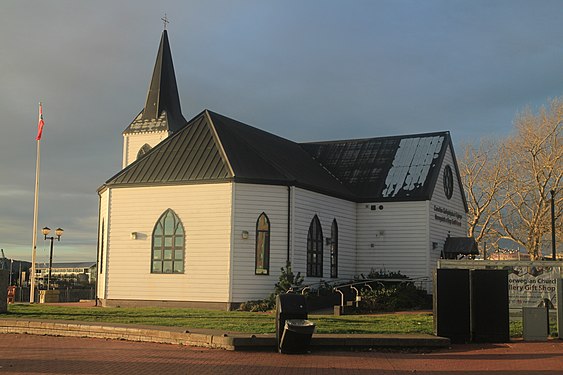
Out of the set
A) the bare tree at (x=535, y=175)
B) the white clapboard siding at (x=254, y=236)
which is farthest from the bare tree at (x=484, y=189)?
the white clapboard siding at (x=254, y=236)

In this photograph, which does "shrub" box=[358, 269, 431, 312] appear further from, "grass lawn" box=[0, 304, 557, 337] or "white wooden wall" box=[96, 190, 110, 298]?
"white wooden wall" box=[96, 190, 110, 298]

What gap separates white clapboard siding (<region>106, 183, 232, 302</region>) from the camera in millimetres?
28094

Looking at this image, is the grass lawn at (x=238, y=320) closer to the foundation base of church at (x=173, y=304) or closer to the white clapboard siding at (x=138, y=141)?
the foundation base of church at (x=173, y=304)

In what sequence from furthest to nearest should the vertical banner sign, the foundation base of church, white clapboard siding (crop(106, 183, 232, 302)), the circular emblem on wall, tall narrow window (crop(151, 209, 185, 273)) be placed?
the circular emblem on wall < tall narrow window (crop(151, 209, 185, 273)) < white clapboard siding (crop(106, 183, 232, 302)) < the foundation base of church < the vertical banner sign

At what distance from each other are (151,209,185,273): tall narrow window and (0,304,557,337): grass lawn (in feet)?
8.94

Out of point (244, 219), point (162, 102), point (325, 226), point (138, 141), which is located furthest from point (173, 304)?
point (162, 102)

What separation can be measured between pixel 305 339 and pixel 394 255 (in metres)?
19.3

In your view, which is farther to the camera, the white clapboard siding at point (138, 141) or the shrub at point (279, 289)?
the white clapboard siding at point (138, 141)

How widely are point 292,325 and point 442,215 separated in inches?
884

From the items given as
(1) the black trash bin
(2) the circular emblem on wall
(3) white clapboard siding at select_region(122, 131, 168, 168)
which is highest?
(3) white clapboard siding at select_region(122, 131, 168, 168)

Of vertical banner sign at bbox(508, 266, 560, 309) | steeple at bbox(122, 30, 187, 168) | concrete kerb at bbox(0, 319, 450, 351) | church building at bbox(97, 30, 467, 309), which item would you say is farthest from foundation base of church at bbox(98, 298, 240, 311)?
steeple at bbox(122, 30, 187, 168)

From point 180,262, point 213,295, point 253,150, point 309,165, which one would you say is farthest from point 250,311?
point 309,165

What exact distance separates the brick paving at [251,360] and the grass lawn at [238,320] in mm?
2212

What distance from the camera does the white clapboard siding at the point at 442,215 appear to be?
3478 centimetres
